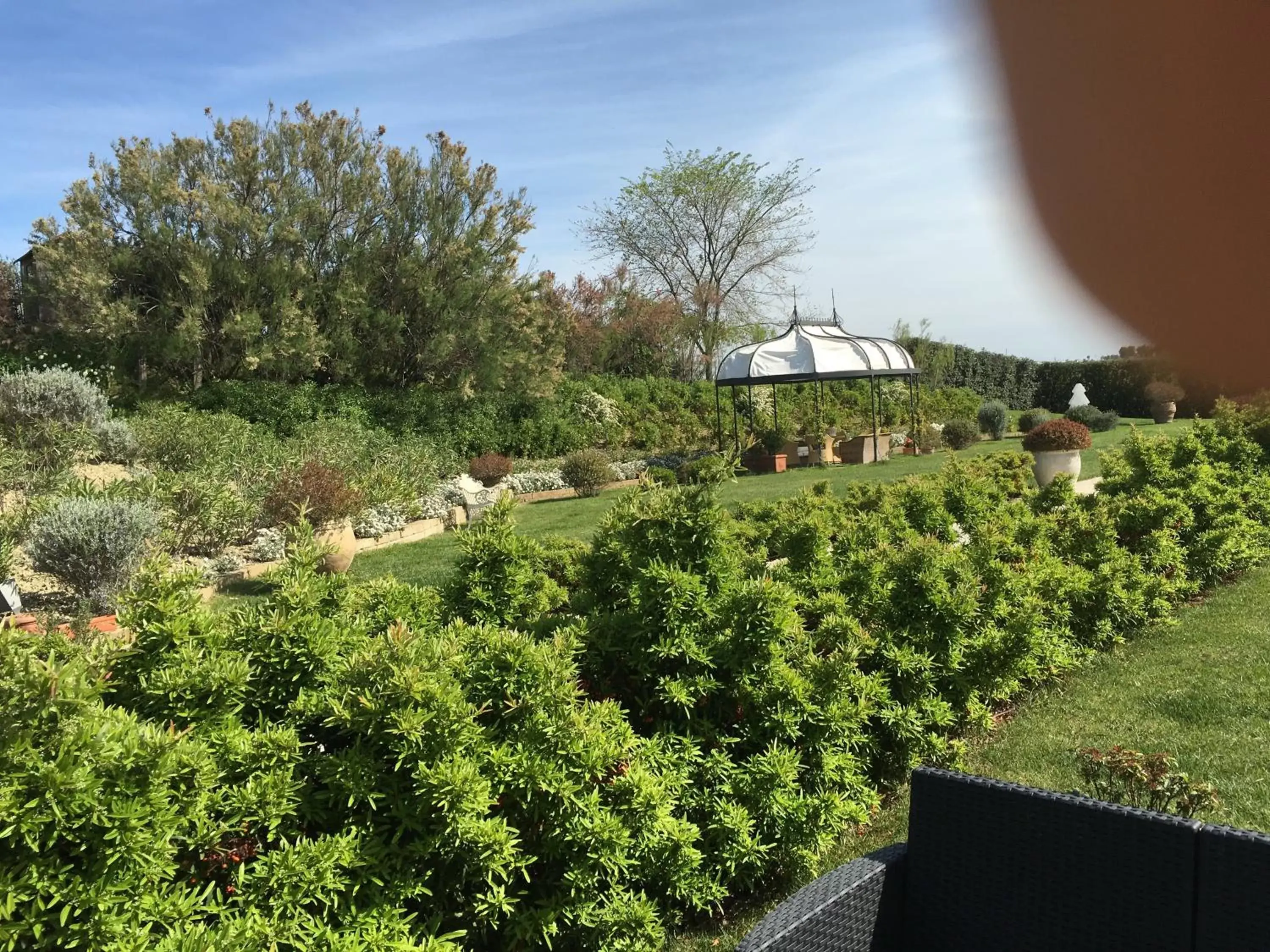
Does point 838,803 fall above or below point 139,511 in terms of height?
below

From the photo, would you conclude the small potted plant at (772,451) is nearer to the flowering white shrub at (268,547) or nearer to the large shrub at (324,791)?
the flowering white shrub at (268,547)

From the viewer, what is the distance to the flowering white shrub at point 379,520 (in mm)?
10852

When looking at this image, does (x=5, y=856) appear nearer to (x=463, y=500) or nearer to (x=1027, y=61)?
(x=1027, y=61)

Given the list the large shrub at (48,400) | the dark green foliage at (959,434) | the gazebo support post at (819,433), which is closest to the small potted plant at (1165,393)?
the large shrub at (48,400)

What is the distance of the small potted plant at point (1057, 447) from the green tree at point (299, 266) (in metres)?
10.2

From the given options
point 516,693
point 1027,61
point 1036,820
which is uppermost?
point 1027,61

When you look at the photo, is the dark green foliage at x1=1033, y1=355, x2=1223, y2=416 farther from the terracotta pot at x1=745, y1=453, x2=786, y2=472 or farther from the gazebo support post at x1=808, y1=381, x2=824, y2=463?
the gazebo support post at x1=808, y1=381, x2=824, y2=463

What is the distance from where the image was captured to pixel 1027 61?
1.20 feet

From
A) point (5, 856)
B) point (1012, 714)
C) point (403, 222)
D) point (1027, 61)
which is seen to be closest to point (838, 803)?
point (1012, 714)

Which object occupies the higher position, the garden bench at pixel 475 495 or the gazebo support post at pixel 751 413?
the gazebo support post at pixel 751 413

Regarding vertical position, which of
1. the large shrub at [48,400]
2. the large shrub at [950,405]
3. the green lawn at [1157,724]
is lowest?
the green lawn at [1157,724]

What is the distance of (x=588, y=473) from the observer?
49.4 feet

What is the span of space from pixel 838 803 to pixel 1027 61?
134 inches

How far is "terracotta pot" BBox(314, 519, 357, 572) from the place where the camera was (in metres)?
8.55
